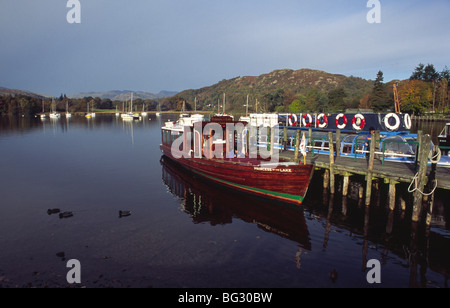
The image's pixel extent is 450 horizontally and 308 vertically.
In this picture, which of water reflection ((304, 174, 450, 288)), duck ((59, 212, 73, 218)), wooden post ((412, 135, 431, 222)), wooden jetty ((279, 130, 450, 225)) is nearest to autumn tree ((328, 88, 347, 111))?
wooden jetty ((279, 130, 450, 225))

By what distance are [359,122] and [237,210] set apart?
1311cm

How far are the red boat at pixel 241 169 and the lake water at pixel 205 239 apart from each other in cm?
86

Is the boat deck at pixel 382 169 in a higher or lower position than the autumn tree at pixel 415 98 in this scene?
lower

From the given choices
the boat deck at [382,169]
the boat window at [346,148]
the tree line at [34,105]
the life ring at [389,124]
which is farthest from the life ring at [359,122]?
the tree line at [34,105]

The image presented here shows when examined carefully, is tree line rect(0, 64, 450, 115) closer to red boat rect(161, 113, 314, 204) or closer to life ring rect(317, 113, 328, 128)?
life ring rect(317, 113, 328, 128)

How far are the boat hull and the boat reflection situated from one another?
0.63m

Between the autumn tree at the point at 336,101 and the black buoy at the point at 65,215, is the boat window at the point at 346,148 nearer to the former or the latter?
the black buoy at the point at 65,215

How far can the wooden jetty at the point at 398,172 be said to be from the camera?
13398mm

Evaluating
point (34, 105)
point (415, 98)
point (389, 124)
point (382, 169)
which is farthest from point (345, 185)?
point (34, 105)

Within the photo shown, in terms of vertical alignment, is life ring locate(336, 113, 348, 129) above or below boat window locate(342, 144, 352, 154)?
above

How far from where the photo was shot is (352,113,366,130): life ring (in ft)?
75.1
